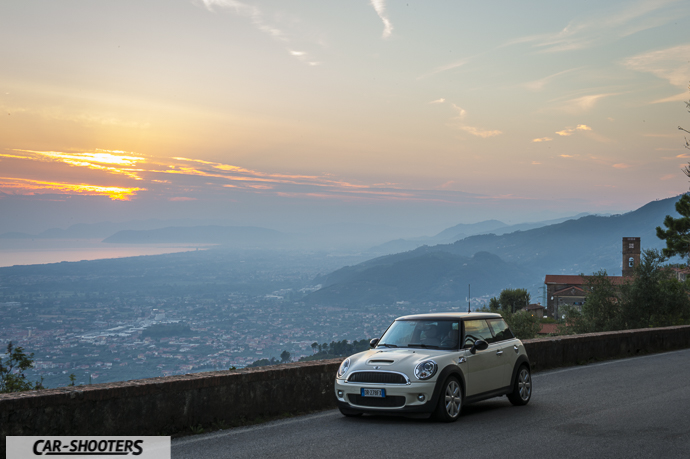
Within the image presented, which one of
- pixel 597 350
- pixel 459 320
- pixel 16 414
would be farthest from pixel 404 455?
pixel 597 350

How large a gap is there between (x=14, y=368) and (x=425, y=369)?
11.7 meters

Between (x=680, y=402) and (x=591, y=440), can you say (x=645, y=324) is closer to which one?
(x=680, y=402)

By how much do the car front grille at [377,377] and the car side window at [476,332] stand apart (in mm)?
1363

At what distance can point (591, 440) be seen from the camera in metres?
7.14

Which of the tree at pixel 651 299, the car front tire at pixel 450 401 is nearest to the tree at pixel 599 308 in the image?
the tree at pixel 651 299

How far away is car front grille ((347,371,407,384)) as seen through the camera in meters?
8.10

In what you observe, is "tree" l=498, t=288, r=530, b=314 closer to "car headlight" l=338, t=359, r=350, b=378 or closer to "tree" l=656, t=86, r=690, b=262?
"tree" l=656, t=86, r=690, b=262

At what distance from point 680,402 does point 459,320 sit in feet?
13.5

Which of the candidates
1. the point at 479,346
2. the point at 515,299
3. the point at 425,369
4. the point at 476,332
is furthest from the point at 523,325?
the point at 515,299

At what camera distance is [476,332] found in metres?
9.33

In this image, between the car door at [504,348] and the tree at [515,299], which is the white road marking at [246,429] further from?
the tree at [515,299]

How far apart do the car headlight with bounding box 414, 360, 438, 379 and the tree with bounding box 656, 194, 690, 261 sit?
4803cm

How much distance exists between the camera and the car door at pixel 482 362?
8.84 m

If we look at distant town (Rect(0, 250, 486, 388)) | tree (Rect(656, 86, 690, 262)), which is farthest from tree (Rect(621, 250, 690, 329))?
distant town (Rect(0, 250, 486, 388))
